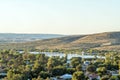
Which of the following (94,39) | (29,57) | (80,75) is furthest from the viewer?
(94,39)

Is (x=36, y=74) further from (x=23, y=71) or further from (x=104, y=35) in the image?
(x=104, y=35)

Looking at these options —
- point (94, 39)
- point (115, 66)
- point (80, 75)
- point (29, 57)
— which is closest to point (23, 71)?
point (80, 75)

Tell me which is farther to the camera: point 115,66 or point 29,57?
point 29,57

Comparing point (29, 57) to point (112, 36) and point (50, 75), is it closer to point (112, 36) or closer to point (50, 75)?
point (50, 75)

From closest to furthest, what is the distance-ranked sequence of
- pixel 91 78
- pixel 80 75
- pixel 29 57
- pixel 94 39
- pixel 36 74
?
pixel 80 75 → pixel 91 78 → pixel 36 74 → pixel 29 57 → pixel 94 39

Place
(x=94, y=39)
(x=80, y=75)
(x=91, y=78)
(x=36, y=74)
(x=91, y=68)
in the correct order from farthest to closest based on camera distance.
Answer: (x=94, y=39) → (x=91, y=68) → (x=36, y=74) → (x=91, y=78) → (x=80, y=75)

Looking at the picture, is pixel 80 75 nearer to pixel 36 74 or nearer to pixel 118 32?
pixel 36 74

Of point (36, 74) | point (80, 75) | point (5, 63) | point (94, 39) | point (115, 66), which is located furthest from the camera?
point (94, 39)

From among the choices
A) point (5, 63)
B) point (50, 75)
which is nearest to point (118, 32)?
point (5, 63)

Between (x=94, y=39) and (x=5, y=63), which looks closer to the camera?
(x=5, y=63)
